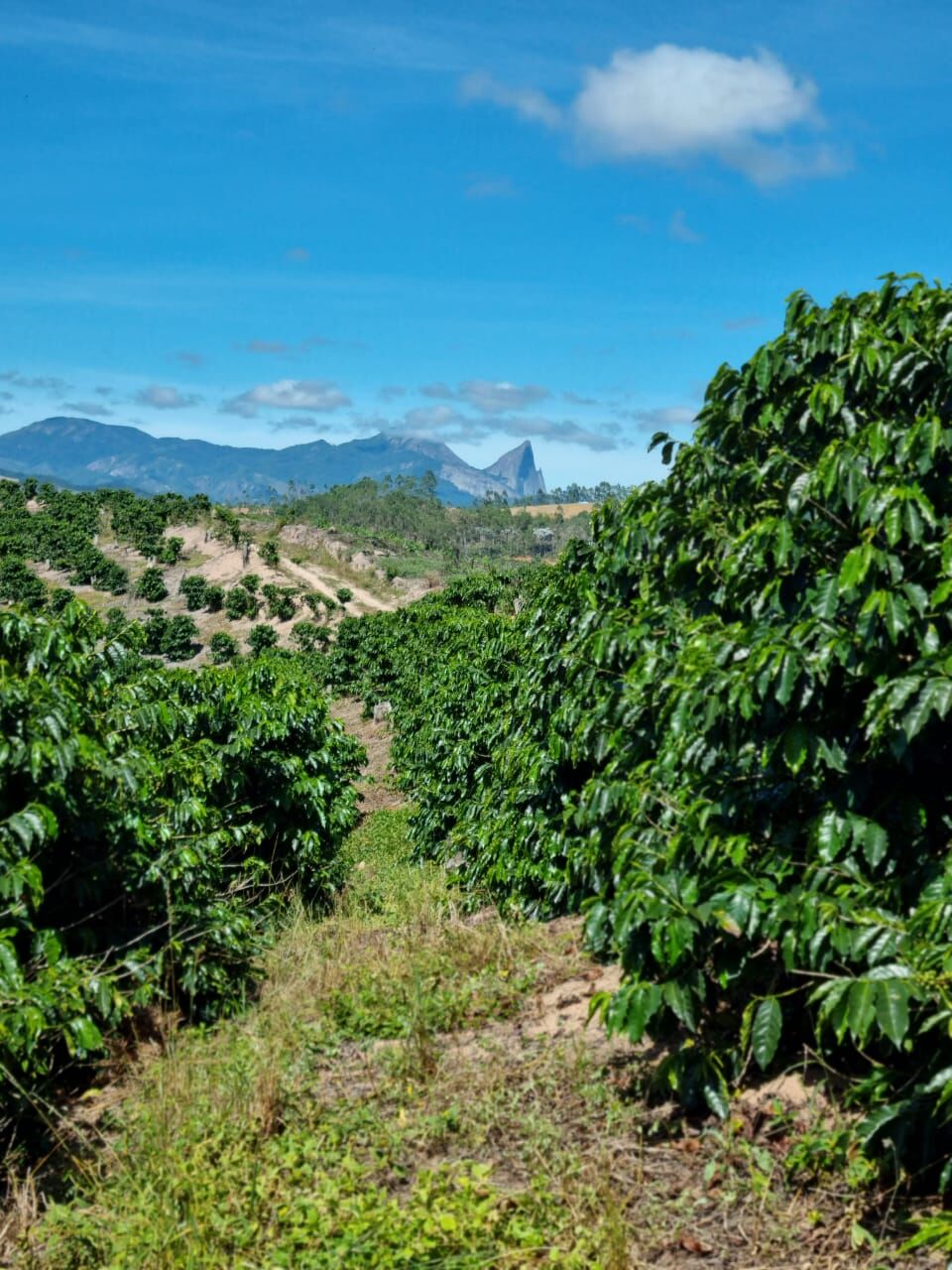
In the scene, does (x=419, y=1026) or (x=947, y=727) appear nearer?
(x=947, y=727)

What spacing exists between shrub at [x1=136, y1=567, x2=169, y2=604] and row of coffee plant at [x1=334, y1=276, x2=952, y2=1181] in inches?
2131

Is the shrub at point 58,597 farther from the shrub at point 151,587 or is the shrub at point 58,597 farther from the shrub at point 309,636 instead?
the shrub at point 309,636

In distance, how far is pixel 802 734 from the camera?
386 cm

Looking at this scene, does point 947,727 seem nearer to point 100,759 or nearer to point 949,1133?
point 949,1133

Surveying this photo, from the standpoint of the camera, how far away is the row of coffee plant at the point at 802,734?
12.1 feet

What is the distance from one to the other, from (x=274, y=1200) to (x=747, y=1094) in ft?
6.81

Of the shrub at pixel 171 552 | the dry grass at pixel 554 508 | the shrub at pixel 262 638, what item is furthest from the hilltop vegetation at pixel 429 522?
the shrub at pixel 262 638

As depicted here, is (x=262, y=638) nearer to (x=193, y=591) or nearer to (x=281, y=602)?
(x=281, y=602)

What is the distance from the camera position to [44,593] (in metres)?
56.6

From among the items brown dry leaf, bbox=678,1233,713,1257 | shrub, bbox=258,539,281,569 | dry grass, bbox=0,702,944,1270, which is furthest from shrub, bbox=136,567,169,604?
brown dry leaf, bbox=678,1233,713,1257

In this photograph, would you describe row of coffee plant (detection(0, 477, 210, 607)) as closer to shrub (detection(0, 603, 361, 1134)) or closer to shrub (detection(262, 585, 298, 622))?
shrub (detection(262, 585, 298, 622))

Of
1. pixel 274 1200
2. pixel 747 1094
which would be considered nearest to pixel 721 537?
→ pixel 747 1094

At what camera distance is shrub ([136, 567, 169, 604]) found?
56750mm

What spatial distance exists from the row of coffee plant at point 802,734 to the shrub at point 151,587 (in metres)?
54.1
